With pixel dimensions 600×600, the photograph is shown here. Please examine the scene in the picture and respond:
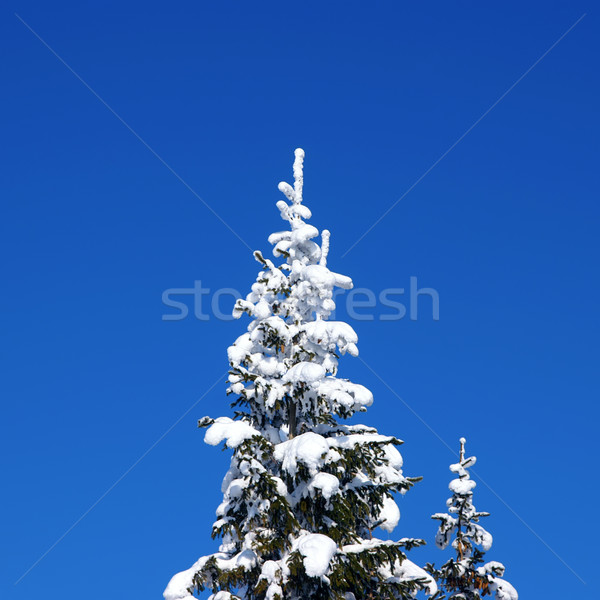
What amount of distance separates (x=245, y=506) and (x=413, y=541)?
11.9 ft

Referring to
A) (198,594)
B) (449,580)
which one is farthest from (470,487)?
(198,594)

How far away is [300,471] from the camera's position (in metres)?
17.9

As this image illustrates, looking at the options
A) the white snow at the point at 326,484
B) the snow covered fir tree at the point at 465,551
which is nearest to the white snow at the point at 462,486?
the snow covered fir tree at the point at 465,551

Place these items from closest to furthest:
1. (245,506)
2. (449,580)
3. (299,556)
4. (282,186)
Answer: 1. (299,556)
2. (245,506)
3. (282,186)
4. (449,580)

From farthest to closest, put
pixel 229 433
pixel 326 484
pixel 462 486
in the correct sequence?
pixel 462 486 < pixel 229 433 < pixel 326 484

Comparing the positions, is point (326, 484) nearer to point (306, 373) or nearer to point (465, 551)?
point (306, 373)

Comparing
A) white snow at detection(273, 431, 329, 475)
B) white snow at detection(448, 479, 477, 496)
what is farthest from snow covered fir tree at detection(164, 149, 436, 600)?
white snow at detection(448, 479, 477, 496)

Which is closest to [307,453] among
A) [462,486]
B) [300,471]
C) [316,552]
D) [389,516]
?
[300,471]

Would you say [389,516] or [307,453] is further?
[389,516]

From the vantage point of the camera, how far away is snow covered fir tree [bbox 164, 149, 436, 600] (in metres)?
17.6

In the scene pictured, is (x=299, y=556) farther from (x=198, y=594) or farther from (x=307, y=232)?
(x=307, y=232)

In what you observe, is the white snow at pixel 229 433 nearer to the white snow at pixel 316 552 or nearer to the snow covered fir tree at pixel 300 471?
the snow covered fir tree at pixel 300 471

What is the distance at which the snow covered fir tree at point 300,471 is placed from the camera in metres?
17.6

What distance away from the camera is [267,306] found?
1988cm
